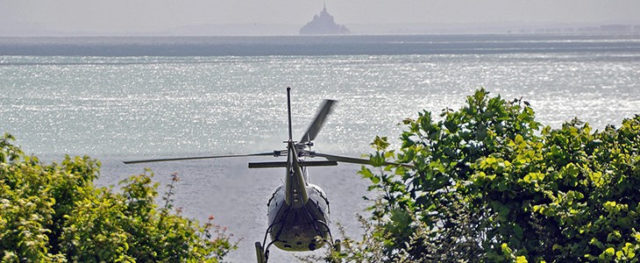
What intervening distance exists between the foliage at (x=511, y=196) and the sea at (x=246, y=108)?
2.99 ft

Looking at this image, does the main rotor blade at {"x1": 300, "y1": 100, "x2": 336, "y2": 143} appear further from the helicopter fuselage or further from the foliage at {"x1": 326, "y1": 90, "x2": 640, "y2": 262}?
the foliage at {"x1": 326, "y1": 90, "x2": 640, "y2": 262}

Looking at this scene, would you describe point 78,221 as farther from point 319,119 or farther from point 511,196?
point 319,119

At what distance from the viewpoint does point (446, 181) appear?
43.7 feet

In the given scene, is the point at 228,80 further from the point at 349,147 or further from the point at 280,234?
the point at 280,234

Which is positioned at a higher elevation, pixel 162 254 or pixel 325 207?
pixel 162 254

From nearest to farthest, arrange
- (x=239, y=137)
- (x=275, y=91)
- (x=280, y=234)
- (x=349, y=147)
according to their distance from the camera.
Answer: (x=280, y=234)
(x=349, y=147)
(x=239, y=137)
(x=275, y=91)

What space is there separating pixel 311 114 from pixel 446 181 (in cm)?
6575

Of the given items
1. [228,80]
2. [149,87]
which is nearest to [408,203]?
[149,87]

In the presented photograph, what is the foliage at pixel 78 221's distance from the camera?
11.5m

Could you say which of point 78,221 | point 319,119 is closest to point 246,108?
point 319,119

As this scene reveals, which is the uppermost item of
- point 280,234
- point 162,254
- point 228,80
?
point 162,254

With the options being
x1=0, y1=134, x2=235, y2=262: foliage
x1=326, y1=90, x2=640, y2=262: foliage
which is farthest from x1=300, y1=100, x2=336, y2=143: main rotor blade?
x1=0, y1=134, x2=235, y2=262: foliage

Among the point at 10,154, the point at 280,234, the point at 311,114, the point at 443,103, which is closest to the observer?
the point at 10,154

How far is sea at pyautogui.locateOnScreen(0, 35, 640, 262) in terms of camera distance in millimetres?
40844
